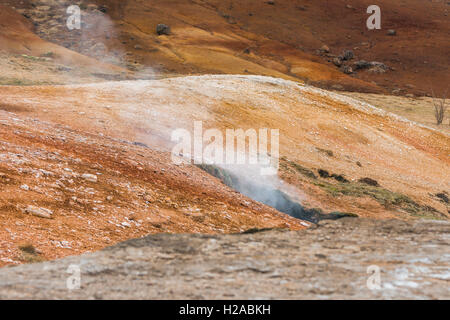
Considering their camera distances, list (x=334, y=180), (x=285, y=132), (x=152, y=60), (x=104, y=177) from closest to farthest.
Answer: (x=104, y=177) → (x=334, y=180) → (x=285, y=132) → (x=152, y=60)

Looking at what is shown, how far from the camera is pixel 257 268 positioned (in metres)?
4.96

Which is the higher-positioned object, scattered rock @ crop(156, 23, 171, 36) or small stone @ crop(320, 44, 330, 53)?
scattered rock @ crop(156, 23, 171, 36)

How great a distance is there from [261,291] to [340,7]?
276 ft

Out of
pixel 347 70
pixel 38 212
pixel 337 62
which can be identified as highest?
pixel 337 62

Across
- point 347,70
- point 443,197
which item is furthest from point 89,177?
point 347,70

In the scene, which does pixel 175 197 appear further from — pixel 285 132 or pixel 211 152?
pixel 285 132

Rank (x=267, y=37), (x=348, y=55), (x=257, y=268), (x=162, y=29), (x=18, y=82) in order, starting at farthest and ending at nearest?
(x=267, y=37)
(x=348, y=55)
(x=162, y=29)
(x=18, y=82)
(x=257, y=268)

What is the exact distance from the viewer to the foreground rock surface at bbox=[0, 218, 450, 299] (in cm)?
434

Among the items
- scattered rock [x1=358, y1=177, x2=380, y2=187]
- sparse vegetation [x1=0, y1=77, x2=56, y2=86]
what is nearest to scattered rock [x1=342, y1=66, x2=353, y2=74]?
sparse vegetation [x1=0, y1=77, x2=56, y2=86]

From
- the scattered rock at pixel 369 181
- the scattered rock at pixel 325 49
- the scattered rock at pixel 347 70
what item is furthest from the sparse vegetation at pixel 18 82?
the scattered rock at pixel 325 49

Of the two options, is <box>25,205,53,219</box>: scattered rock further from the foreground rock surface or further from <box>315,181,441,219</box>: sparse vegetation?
<box>315,181,441,219</box>: sparse vegetation

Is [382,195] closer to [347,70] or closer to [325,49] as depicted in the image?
[347,70]

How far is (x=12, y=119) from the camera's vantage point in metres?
13.2

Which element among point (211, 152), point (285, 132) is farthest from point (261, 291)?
point (285, 132)
